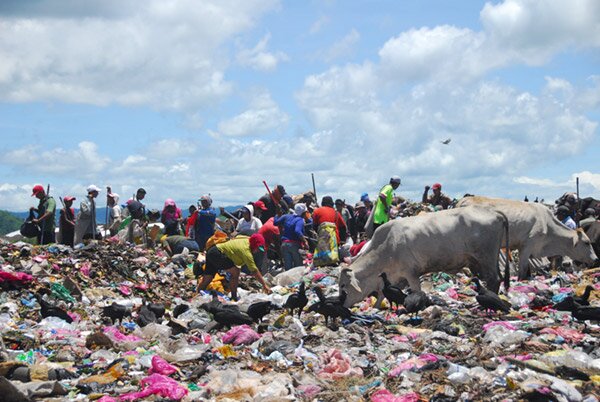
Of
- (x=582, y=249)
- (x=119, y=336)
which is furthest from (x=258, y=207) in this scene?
(x=119, y=336)

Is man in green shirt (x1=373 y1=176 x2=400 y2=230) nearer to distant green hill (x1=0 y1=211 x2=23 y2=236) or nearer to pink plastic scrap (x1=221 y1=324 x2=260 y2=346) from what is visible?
pink plastic scrap (x1=221 y1=324 x2=260 y2=346)

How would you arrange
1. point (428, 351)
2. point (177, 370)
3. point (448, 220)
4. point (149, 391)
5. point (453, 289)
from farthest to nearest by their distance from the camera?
point (453, 289) → point (448, 220) → point (428, 351) → point (177, 370) → point (149, 391)

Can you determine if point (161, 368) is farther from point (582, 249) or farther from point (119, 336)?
point (582, 249)

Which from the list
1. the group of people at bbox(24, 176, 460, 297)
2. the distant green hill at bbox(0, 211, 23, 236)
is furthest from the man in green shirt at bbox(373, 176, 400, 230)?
the distant green hill at bbox(0, 211, 23, 236)

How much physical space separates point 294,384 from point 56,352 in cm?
358

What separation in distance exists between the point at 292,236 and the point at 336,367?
29.8ft

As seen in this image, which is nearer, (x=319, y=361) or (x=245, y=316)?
(x=319, y=361)

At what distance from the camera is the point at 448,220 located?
14.2 metres

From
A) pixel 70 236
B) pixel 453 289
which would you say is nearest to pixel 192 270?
pixel 70 236

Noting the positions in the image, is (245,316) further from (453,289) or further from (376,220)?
(376,220)

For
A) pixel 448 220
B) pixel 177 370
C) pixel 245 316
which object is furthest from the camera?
pixel 448 220

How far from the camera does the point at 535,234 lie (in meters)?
15.8

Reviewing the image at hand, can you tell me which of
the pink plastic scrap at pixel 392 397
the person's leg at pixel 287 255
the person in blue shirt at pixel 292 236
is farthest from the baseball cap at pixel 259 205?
the pink plastic scrap at pixel 392 397

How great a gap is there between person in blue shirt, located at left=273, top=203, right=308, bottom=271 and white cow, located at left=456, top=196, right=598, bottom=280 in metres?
4.13
